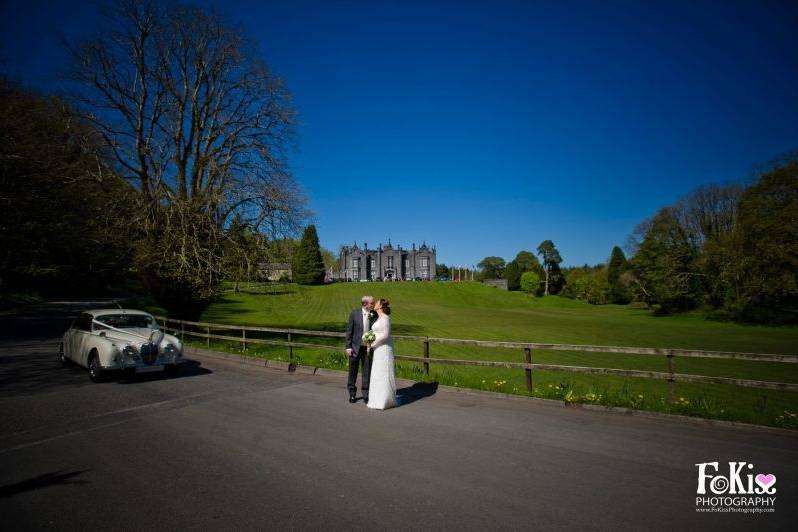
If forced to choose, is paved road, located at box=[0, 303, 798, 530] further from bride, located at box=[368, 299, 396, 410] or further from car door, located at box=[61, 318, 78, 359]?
car door, located at box=[61, 318, 78, 359]

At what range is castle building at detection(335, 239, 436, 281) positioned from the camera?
123625mm

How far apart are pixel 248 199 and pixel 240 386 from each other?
1085 cm

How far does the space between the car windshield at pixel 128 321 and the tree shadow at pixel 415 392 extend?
801 centimetres

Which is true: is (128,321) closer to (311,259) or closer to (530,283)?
(311,259)

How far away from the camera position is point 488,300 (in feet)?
247

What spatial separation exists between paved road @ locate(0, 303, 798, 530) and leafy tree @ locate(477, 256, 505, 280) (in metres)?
134

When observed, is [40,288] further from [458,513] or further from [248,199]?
[458,513]

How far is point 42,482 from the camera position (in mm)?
4711

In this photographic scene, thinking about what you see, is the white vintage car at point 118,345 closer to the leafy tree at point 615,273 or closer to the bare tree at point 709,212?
the bare tree at point 709,212

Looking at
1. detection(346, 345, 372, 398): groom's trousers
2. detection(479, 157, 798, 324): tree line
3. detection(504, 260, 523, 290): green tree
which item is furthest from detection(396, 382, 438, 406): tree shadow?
detection(504, 260, 523, 290): green tree

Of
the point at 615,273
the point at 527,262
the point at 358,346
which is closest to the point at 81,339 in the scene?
the point at 358,346

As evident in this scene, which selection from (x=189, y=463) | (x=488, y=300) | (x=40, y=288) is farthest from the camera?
(x=488, y=300)

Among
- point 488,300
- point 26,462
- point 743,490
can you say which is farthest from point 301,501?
point 488,300

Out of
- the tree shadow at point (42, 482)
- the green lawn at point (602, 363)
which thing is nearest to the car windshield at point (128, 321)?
the green lawn at point (602, 363)
